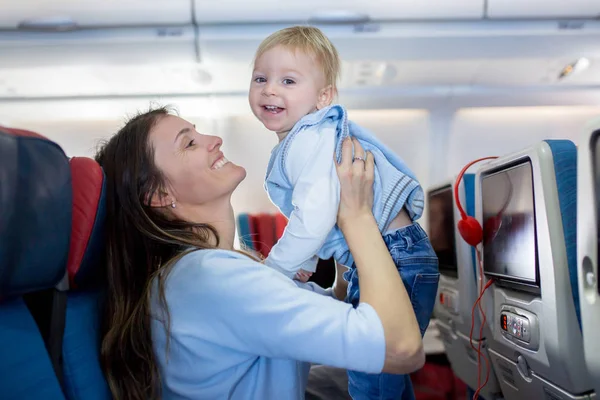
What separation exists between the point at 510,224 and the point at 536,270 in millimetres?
256

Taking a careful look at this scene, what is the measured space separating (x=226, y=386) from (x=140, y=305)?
30 cm

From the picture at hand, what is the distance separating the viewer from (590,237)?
4.16ft

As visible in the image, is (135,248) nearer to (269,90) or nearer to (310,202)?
(310,202)

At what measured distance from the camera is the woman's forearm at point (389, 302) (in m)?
1.13

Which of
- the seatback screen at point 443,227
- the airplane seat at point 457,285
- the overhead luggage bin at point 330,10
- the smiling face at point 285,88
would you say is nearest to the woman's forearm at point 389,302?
the smiling face at point 285,88

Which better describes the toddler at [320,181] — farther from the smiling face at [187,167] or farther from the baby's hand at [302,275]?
the smiling face at [187,167]

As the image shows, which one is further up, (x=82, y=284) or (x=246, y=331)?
(x=82, y=284)

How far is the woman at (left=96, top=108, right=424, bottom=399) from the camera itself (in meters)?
1.12

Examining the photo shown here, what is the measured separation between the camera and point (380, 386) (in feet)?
5.16

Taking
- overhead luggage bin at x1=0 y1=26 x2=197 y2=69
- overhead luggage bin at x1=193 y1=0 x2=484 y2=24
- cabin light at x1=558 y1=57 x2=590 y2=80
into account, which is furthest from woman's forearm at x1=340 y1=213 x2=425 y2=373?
cabin light at x1=558 y1=57 x2=590 y2=80

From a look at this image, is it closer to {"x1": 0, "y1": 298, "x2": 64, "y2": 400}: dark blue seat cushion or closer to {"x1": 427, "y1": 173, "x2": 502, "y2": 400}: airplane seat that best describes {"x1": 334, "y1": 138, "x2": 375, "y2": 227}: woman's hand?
{"x1": 0, "y1": 298, "x2": 64, "y2": 400}: dark blue seat cushion

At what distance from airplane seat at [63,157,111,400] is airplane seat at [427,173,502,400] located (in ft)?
4.95

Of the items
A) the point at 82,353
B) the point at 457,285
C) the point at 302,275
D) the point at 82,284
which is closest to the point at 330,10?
the point at 457,285

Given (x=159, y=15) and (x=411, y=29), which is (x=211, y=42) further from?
(x=411, y=29)
